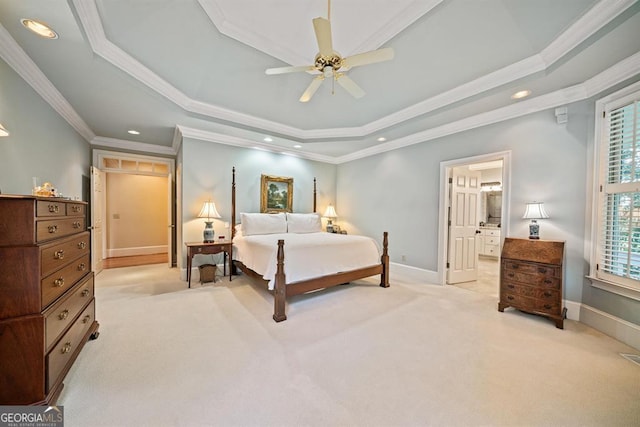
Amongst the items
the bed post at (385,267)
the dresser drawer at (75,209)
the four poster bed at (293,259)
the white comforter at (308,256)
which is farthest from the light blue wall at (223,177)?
the bed post at (385,267)

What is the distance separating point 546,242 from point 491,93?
76.4 inches

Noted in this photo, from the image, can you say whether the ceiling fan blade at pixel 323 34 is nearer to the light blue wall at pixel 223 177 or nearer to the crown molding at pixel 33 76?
the crown molding at pixel 33 76

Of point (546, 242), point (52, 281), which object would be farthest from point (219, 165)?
point (546, 242)

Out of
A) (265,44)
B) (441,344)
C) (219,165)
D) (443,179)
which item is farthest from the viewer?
(219,165)

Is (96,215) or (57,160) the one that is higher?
(57,160)

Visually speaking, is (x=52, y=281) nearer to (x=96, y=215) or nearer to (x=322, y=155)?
(x=96, y=215)

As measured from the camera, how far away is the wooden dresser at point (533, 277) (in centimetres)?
270

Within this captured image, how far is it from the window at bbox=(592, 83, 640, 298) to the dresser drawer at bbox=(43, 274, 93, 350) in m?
4.78

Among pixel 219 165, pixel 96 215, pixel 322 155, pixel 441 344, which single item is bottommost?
pixel 441 344

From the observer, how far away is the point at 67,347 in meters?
1.72

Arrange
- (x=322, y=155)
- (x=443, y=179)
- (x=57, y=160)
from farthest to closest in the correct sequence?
1. (x=322, y=155)
2. (x=443, y=179)
3. (x=57, y=160)

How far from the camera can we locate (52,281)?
1590mm

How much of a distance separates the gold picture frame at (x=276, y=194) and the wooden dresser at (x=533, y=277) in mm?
4036

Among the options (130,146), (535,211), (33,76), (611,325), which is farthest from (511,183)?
(130,146)
